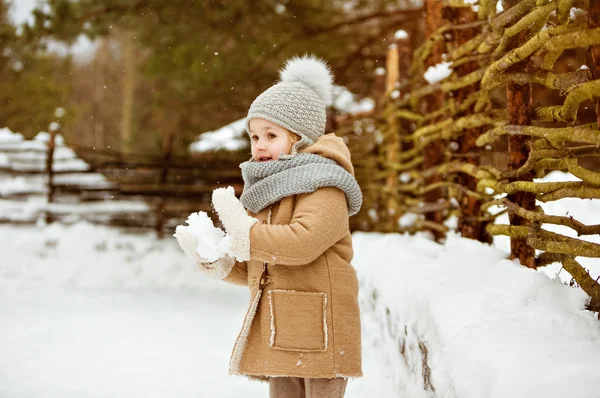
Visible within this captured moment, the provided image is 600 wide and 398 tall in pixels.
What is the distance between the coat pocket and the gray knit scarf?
0.34 metres

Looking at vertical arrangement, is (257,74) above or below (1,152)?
above

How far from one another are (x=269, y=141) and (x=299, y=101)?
19 centimetres

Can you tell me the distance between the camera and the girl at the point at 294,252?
1.99 metres

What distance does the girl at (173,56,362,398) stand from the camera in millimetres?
1991

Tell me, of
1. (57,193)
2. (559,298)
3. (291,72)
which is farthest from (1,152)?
(559,298)

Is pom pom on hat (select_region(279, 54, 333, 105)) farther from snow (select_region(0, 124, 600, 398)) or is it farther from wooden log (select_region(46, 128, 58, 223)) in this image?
wooden log (select_region(46, 128, 58, 223))

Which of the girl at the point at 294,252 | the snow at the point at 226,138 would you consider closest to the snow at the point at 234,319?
the girl at the point at 294,252

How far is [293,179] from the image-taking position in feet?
6.79

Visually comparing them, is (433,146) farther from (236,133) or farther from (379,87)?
(236,133)

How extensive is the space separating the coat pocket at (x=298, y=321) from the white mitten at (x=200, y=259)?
25 centimetres

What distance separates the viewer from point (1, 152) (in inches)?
476

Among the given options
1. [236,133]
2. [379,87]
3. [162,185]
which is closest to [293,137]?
[379,87]

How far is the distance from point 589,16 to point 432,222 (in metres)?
3.44

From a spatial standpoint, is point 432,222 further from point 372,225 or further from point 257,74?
point 257,74
